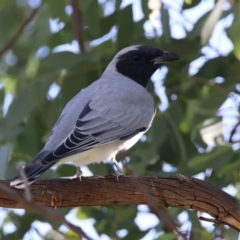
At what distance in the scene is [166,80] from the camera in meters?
4.63

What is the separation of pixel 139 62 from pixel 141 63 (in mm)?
18

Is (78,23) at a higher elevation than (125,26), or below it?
higher

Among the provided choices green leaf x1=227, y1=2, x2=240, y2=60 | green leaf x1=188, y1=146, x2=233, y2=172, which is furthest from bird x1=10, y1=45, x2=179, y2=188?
green leaf x1=227, y1=2, x2=240, y2=60

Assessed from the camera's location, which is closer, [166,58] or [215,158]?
[215,158]

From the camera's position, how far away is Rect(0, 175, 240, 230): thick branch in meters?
3.31

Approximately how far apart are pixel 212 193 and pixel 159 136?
1.02m

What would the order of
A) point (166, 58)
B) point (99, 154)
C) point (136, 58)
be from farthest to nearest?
point (136, 58) < point (166, 58) < point (99, 154)

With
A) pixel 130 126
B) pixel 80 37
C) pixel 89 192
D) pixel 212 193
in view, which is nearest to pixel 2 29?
pixel 80 37

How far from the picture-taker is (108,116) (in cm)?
395

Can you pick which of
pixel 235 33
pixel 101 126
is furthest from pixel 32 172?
pixel 235 33

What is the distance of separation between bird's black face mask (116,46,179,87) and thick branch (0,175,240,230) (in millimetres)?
1295

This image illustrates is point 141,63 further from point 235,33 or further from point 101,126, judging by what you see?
point 235,33

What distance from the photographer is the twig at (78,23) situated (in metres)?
3.20

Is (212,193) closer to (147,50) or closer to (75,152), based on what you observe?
(75,152)
